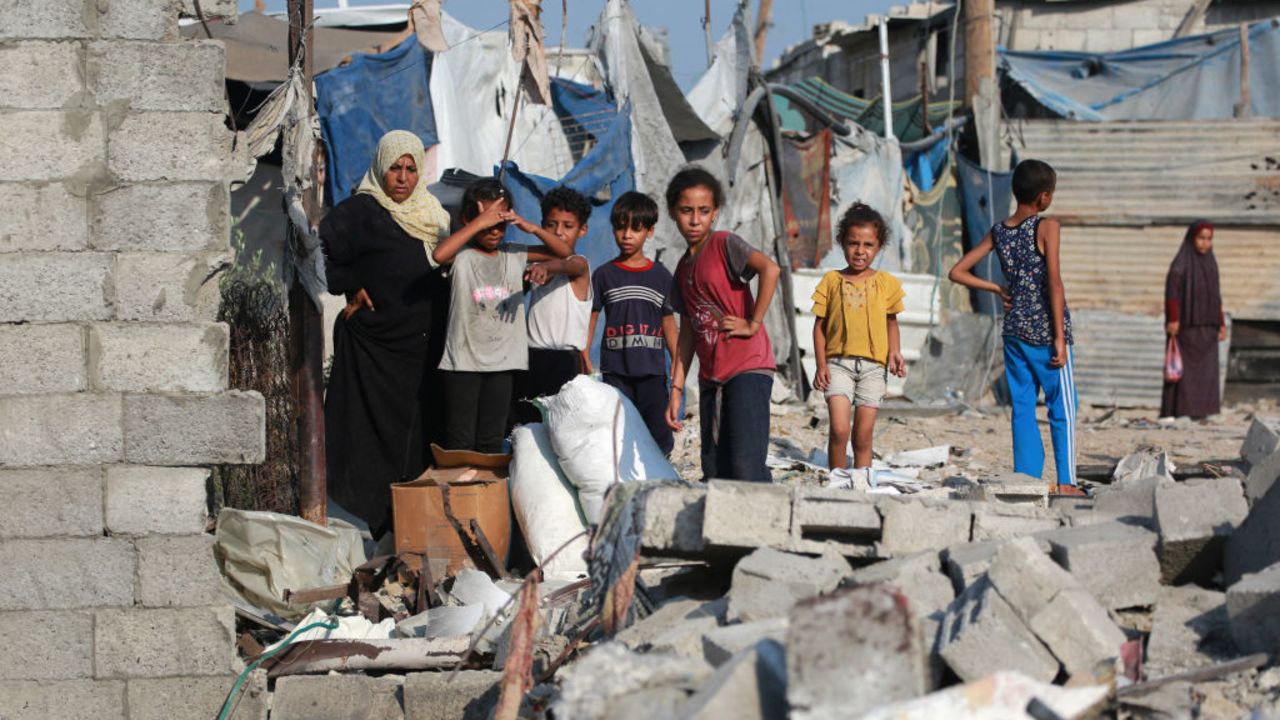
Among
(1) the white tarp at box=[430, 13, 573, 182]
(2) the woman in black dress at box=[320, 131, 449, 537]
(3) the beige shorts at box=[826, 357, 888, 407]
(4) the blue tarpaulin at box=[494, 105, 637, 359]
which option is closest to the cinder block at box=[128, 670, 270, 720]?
(2) the woman in black dress at box=[320, 131, 449, 537]

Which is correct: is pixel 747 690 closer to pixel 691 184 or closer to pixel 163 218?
pixel 163 218

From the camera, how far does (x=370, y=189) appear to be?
21.2ft

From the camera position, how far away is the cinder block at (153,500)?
4812 mm

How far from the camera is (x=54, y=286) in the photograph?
477cm

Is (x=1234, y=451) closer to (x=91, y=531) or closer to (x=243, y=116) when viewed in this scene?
(x=243, y=116)

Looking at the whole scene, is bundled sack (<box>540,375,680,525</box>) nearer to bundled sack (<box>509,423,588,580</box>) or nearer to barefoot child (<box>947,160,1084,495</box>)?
bundled sack (<box>509,423,588,580</box>)

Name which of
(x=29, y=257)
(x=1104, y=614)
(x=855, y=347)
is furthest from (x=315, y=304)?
(x=1104, y=614)

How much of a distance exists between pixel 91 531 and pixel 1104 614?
3249 millimetres

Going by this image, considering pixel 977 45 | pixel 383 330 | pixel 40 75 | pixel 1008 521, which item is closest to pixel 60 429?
pixel 40 75

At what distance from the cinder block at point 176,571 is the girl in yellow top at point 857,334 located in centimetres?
299

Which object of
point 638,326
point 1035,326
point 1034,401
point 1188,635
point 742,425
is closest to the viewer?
point 1188,635

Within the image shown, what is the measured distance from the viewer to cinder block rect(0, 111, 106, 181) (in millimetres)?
4762

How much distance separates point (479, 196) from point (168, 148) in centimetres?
165

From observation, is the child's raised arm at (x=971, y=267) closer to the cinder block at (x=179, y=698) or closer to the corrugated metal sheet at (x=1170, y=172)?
the cinder block at (x=179, y=698)
